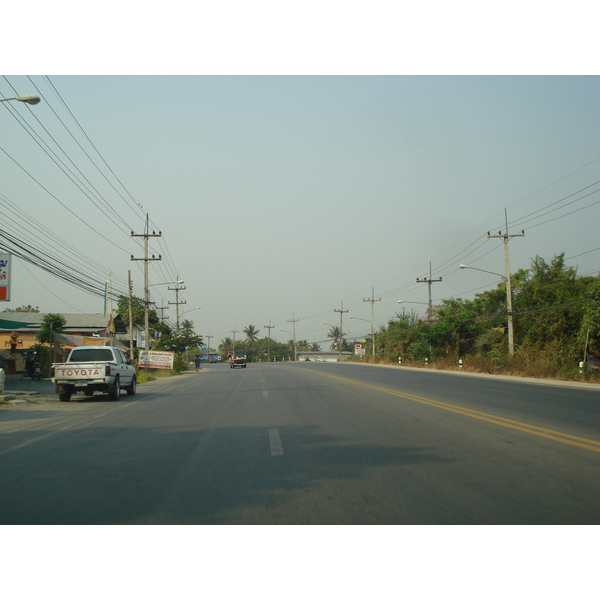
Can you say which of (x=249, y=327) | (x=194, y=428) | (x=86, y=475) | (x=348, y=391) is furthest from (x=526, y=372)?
(x=249, y=327)

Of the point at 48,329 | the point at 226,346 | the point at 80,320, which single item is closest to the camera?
the point at 48,329

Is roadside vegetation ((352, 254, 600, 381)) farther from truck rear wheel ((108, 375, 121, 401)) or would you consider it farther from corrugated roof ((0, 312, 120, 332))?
corrugated roof ((0, 312, 120, 332))

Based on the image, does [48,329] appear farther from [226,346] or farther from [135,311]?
[226,346]

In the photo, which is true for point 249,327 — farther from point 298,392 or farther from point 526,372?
point 298,392

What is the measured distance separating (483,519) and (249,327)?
171 metres

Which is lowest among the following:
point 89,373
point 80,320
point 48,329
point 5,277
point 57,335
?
point 89,373

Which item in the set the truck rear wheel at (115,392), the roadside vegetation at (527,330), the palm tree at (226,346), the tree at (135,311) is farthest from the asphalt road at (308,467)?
the palm tree at (226,346)

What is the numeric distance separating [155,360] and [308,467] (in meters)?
41.3

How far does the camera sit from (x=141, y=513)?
5586 millimetres

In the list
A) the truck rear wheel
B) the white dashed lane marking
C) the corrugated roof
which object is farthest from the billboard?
the corrugated roof

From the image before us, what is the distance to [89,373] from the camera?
19297 mm

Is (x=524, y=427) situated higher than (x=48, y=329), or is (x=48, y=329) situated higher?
(x=48, y=329)

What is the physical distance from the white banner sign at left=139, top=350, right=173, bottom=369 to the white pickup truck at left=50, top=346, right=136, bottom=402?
25.4 m

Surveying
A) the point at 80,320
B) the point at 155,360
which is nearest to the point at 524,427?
the point at 155,360
